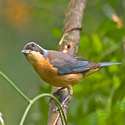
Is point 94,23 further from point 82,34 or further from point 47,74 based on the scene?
point 47,74

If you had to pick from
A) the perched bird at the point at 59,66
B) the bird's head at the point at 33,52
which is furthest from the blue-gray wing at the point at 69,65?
the bird's head at the point at 33,52

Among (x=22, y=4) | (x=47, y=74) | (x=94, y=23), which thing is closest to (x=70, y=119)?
(x=47, y=74)

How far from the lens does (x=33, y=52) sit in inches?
167

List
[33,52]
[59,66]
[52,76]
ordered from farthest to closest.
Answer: [59,66], [52,76], [33,52]

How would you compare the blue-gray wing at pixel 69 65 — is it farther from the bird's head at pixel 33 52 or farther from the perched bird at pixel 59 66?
the bird's head at pixel 33 52

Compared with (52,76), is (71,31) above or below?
above

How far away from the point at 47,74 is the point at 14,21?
10.6 ft

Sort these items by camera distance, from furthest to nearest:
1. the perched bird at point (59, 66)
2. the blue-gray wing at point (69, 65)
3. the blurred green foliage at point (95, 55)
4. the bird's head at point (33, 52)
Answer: the blue-gray wing at point (69, 65)
the perched bird at point (59, 66)
the blurred green foliage at point (95, 55)
the bird's head at point (33, 52)

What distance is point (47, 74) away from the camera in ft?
14.5

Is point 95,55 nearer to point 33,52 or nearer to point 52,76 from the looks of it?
point 52,76

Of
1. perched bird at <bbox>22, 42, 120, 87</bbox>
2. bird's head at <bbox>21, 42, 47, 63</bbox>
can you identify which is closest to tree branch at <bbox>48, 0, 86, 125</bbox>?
perched bird at <bbox>22, 42, 120, 87</bbox>

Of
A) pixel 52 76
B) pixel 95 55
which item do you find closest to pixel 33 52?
pixel 52 76

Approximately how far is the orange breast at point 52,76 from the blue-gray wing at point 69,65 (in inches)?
1.8

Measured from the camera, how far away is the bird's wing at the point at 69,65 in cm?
455
